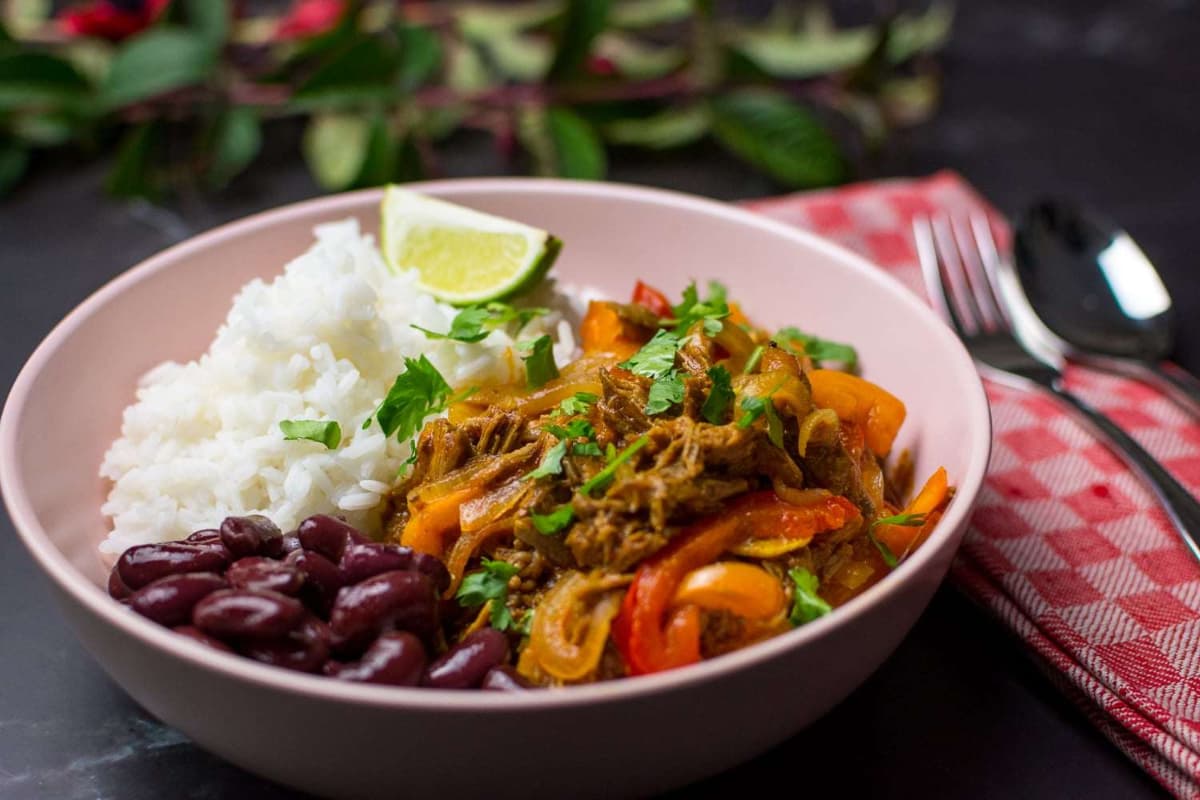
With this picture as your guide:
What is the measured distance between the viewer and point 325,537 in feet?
8.17

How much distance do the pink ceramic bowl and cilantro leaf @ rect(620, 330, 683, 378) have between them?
0.71 m

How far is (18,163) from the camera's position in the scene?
5055mm

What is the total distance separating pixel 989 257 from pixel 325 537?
2683 mm

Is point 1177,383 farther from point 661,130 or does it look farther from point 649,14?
point 649,14

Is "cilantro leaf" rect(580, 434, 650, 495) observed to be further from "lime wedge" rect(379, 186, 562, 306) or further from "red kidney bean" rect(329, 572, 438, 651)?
"lime wedge" rect(379, 186, 562, 306)

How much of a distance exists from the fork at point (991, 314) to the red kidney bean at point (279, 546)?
226cm

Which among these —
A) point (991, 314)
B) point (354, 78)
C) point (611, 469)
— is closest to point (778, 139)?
point (991, 314)

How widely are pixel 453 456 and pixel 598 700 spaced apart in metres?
0.90

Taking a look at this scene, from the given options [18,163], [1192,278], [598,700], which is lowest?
[1192,278]

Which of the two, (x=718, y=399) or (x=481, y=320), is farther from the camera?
(x=481, y=320)

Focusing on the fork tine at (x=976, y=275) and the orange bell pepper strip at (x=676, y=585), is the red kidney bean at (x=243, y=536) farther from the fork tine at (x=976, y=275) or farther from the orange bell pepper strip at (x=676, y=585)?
the fork tine at (x=976, y=275)

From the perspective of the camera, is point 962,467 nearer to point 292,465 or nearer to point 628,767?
point 628,767

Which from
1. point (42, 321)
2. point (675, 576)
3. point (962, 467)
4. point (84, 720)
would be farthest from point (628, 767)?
point (42, 321)

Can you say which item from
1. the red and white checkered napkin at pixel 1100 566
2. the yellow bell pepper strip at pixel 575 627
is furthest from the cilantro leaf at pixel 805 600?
the red and white checkered napkin at pixel 1100 566
